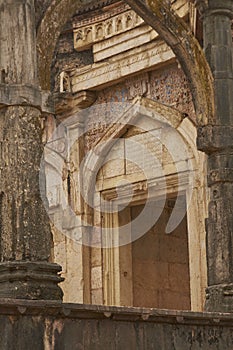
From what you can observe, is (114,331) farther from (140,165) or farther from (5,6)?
(140,165)

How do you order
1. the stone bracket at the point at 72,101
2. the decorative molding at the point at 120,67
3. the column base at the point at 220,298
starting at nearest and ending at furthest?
the column base at the point at 220,298 → the decorative molding at the point at 120,67 → the stone bracket at the point at 72,101

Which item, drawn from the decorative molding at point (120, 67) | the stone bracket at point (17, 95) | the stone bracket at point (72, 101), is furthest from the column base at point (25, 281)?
the stone bracket at point (72, 101)

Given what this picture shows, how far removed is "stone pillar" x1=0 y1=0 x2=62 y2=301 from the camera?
6.04 m

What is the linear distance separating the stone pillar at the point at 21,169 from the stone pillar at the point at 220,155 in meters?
2.14

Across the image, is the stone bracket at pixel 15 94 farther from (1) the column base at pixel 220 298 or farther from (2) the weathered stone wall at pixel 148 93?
(2) the weathered stone wall at pixel 148 93

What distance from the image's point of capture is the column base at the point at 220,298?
769 centimetres

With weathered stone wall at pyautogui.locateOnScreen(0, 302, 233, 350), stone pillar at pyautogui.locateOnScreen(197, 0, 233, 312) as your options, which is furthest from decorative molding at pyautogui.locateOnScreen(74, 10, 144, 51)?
weathered stone wall at pyautogui.locateOnScreen(0, 302, 233, 350)

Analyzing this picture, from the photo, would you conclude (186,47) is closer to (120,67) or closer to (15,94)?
(15,94)


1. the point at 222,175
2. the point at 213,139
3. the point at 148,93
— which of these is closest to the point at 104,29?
the point at 148,93

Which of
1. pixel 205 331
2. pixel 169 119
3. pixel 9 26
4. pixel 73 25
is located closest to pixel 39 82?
pixel 9 26

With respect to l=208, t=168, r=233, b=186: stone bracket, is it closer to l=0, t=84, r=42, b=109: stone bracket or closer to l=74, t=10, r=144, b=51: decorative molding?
l=0, t=84, r=42, b=109: stone bracket

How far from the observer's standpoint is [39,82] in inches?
253

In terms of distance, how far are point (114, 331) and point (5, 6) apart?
2388mm

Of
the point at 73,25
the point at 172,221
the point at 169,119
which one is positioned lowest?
the point at 172,221
